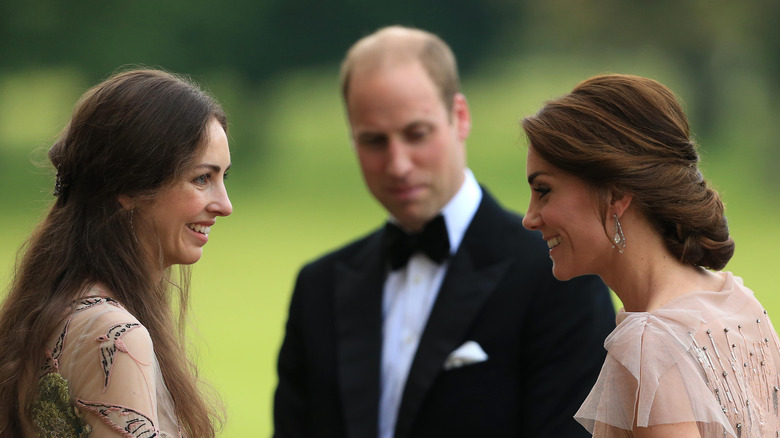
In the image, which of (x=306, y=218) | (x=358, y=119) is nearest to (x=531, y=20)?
(x=306, y=218)

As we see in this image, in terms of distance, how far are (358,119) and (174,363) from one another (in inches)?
53.8

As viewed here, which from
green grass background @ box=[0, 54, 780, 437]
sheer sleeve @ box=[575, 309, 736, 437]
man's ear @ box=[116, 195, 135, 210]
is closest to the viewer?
sheer sleeve @ box=[575, 309, 736, 437]

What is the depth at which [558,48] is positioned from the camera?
8570 mm

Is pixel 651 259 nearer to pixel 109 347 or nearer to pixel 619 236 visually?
pixel 619 236

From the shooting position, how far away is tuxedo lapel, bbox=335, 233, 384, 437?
2793 mm

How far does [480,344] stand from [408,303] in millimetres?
315

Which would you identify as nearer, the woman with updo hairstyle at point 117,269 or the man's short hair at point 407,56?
the woman with updo hairstyle at point 117,269

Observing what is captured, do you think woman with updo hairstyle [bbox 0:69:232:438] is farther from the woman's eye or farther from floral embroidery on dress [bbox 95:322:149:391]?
the woman's eye

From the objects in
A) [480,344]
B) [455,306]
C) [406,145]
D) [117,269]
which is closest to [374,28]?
[406,145]

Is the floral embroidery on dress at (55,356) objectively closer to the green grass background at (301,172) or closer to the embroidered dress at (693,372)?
the embroidered dress at (693,372)

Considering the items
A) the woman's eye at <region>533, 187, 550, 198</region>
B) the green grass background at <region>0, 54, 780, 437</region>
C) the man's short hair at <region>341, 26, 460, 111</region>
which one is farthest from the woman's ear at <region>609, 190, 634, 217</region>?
the green grass background at <region>0, 54, 780, 437</region>

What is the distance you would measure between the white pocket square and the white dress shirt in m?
0.14

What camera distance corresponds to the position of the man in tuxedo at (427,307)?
269 centimetres

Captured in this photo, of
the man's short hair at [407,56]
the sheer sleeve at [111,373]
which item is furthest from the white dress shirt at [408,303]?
the sheer sleeve at [111,373]
